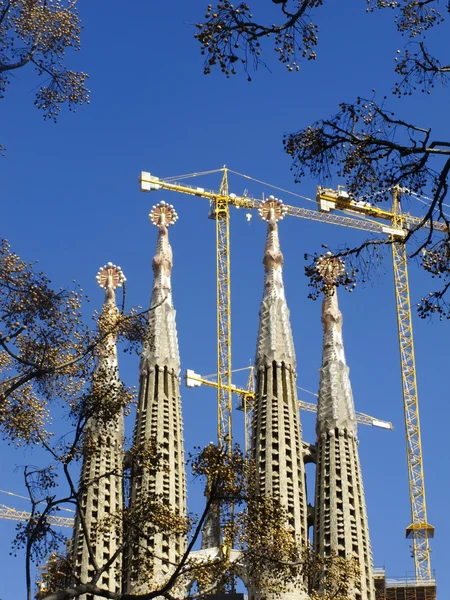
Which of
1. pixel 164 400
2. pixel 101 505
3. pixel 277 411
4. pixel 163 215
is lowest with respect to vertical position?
pixel 101 505

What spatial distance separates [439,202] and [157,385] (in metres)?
32.6

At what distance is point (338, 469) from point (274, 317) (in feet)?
18.9

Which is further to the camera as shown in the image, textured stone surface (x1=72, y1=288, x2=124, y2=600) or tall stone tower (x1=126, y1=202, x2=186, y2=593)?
tall stone tower (x1=126, y1=202, x2=186, y2=593)

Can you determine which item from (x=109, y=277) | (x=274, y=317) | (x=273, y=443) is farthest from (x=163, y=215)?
(x=273, y=443)

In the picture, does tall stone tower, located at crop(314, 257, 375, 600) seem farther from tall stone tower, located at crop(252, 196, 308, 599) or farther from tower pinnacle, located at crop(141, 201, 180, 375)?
tower pinnacle, located at crop(141, 201, 180, 375)

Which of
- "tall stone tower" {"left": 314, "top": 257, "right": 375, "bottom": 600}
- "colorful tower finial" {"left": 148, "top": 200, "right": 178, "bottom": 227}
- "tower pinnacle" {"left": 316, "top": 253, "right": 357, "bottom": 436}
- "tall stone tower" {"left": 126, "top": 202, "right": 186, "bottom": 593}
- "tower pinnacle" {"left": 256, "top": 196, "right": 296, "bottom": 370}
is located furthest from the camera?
"colorful tower finial" {"left": 148, "top": 200, "right": 178, "bottom": 227}

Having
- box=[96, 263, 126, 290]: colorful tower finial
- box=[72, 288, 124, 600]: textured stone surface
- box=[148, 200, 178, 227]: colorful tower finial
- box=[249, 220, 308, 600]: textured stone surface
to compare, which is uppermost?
box=[148, 200, 178, 227]: colorful tower finial

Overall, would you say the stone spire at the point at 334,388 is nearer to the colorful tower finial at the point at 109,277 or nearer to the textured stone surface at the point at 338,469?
the textured stone surface at the point at 338,469

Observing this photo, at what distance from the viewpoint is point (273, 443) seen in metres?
43.3

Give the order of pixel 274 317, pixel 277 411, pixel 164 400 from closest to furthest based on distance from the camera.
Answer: pixel 277 411 → pixel 164 400 → pixel 274 317

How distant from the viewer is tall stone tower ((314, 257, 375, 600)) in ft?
137

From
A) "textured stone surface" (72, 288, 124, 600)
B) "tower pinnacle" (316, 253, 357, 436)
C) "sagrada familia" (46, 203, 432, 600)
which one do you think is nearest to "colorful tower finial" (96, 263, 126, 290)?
"sagrada familia" (46, 203, 432, 600)

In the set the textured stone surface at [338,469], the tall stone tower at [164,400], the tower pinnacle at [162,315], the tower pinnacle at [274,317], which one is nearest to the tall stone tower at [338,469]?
the textured stone surface at [338,469]

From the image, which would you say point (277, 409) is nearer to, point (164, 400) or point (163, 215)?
point (164, 400)
